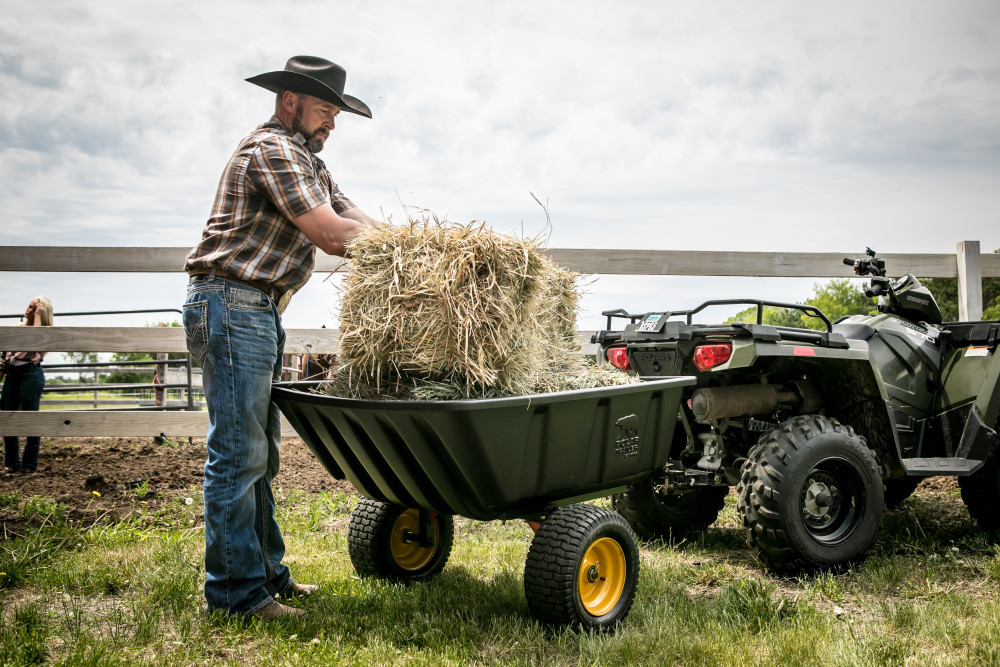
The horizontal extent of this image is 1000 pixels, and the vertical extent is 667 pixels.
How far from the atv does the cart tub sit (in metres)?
0.46

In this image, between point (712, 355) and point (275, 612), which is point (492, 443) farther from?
point (712, 355)

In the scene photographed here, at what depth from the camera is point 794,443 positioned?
3467 mm

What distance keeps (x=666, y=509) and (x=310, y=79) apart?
116 inches

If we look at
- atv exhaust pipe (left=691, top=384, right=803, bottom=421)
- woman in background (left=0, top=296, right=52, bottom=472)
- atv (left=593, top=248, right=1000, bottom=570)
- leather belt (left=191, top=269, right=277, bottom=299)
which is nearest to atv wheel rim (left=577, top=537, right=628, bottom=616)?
atv (left=593, top=248, right=1000, bottom=570)

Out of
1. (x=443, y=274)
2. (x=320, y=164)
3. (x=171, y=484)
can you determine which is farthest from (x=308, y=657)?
(x=171, y=484)

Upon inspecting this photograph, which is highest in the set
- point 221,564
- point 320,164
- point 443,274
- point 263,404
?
point 320,164

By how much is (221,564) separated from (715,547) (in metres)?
2.63

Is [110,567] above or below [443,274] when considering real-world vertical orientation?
below

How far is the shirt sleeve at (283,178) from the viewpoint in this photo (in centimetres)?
279

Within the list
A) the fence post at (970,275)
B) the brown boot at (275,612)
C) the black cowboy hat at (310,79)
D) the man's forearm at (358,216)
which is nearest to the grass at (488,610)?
the brown boot at (275,612)

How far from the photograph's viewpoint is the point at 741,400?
3670 millimetres

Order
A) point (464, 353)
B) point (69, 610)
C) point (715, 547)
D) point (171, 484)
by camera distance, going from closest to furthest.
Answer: point (464, 353)
point (69, 610)
point (715, 547)
point (171, 484)

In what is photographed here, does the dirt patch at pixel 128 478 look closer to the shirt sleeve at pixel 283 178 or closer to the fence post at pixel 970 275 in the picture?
the shirt sleeve at pixel 283 178

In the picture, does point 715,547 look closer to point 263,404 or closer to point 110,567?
point 263,404
